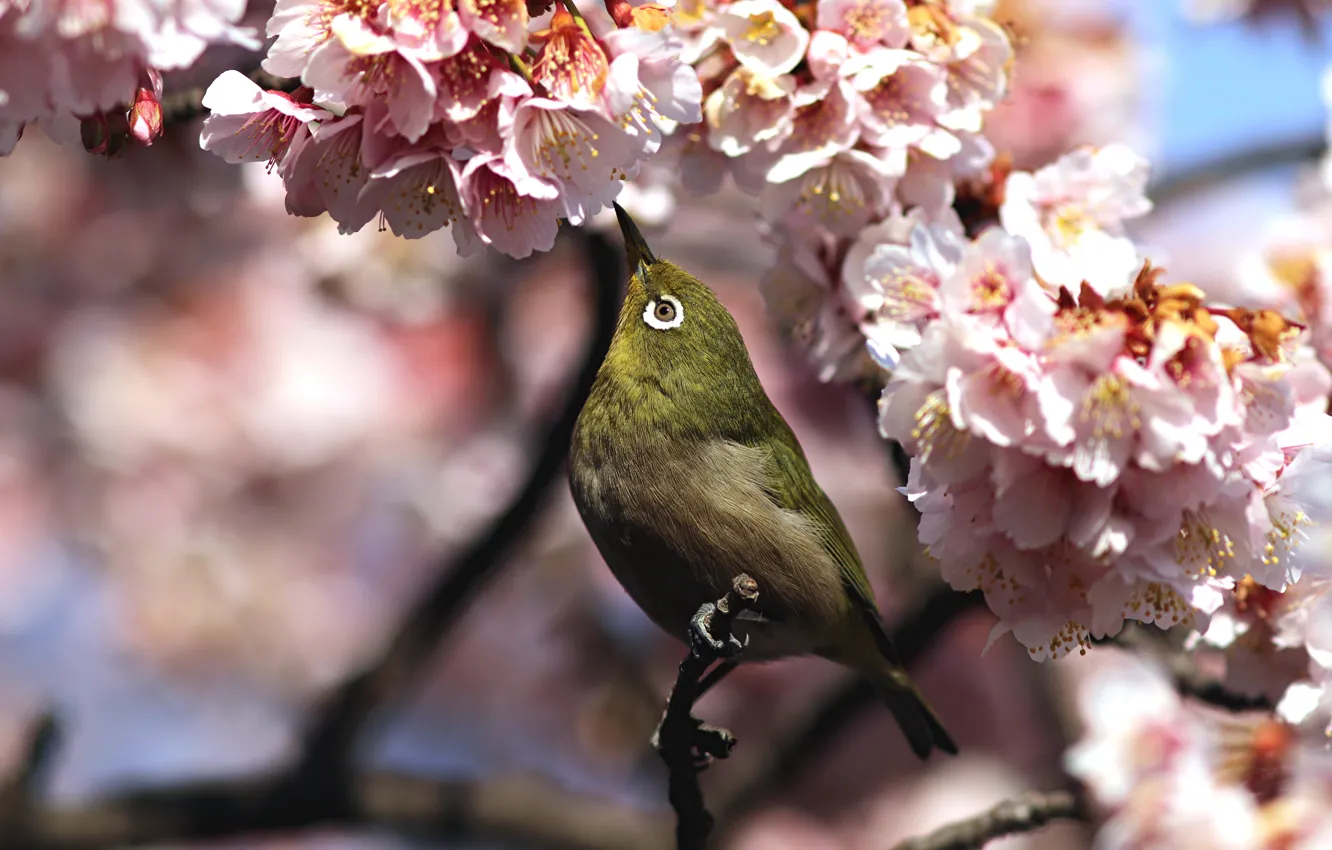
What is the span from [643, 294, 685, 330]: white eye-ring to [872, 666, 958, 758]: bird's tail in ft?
3.01

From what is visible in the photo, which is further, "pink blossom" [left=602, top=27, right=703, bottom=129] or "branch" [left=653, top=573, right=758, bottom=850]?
"branch" [left=653, top=573, right=758, bottom=850]

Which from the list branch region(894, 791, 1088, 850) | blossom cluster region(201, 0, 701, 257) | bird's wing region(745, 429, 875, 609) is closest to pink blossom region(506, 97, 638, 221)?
blossom cluster region(201, 0, 701, 257)

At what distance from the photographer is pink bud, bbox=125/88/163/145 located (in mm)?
1602

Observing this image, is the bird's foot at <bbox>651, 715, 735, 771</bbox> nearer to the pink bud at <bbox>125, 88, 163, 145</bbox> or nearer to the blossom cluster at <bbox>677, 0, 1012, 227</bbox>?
the blossom cluster at <bbox>677, 0, 1012, 227</bbox>

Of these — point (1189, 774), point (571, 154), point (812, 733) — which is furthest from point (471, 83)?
point (812, 733)

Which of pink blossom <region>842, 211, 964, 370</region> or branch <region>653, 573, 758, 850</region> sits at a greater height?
pink blossom <region>842, 211, 964, 370</region>

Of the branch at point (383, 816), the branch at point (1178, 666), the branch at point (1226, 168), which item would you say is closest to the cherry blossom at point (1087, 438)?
the branch at point (1178, 666)

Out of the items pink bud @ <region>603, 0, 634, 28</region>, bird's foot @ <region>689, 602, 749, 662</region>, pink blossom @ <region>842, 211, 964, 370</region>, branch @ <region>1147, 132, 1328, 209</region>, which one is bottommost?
branch @ <region>1147, 132, 1328, 209</region>

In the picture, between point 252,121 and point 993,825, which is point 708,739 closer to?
point 993,825

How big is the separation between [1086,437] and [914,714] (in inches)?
50.6

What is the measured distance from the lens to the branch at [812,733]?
10.6ft

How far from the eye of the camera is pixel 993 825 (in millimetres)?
2496

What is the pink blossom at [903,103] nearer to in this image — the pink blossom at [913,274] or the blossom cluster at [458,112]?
the pink blossom at [913,274]

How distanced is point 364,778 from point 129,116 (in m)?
2.47
